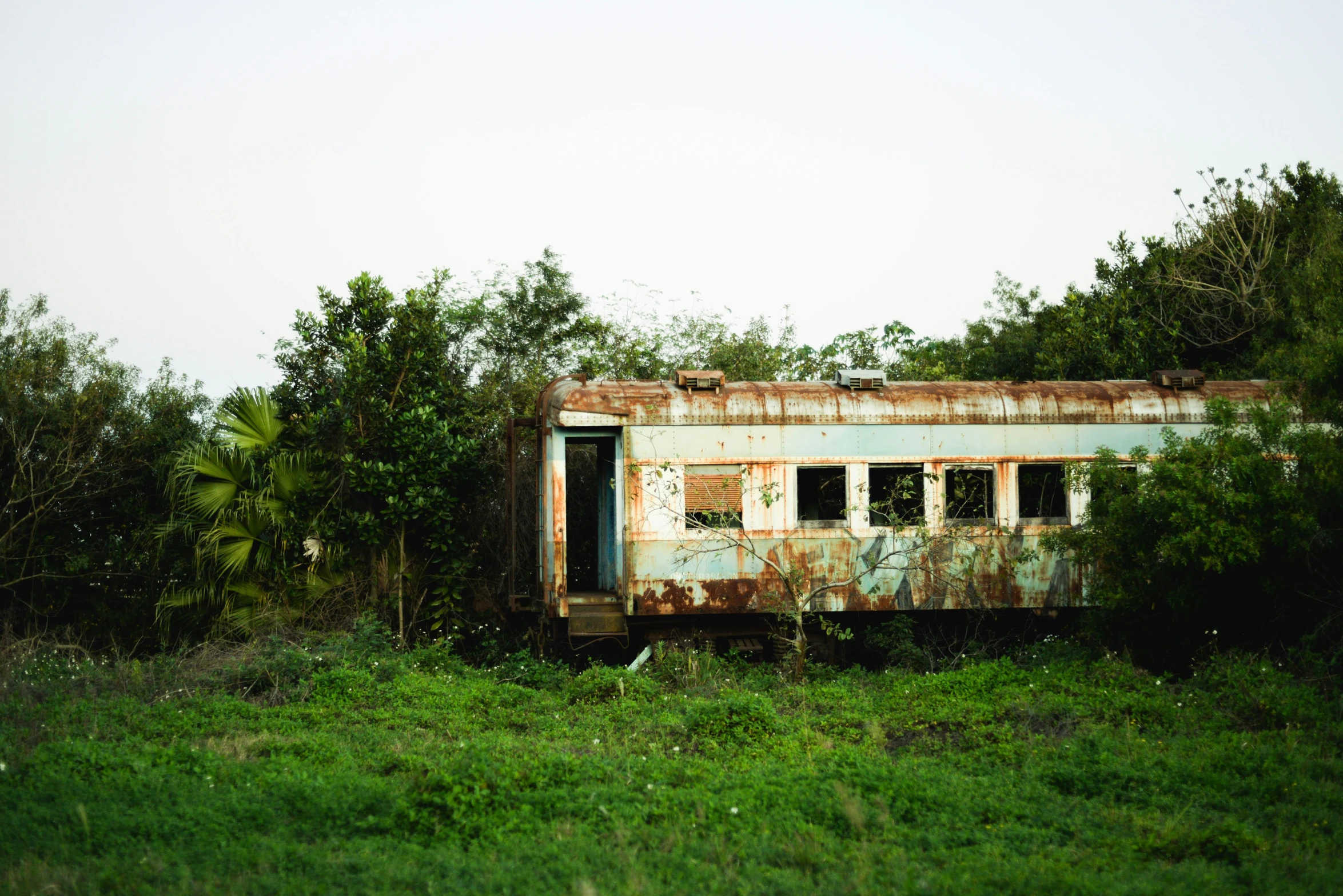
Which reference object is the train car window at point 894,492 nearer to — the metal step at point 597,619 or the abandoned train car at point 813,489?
the abandoned train car at point 813,489

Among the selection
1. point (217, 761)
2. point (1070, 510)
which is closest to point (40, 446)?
point (217, 761)

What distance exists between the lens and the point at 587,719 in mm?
9258

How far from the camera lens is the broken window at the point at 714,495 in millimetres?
11609

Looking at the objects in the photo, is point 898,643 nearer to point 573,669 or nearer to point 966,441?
point 966,441

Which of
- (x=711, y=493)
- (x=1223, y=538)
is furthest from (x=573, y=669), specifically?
(x=1223, y=538)

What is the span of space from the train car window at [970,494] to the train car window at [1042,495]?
336 mm

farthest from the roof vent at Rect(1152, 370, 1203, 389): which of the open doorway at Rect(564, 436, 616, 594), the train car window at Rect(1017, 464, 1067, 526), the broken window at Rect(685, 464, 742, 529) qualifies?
the open doorway at Rect(564, 436, 616, 594)

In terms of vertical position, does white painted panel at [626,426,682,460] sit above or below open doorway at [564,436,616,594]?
above

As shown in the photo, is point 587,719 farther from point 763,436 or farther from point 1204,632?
point 1204,632

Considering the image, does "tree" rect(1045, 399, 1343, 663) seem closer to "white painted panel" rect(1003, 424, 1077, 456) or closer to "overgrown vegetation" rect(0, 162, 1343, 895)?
"overgrown vegetation" rect(0, 162, 1343, 895)

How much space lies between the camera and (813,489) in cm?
1191

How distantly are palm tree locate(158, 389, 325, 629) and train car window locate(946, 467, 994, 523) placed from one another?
754 centimetres

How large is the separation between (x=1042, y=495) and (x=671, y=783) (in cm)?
686

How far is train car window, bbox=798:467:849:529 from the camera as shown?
1181cm
